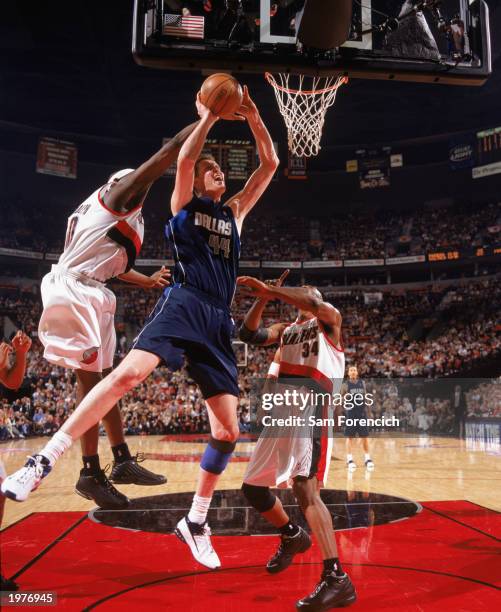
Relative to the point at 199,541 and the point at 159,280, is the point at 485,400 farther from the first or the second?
the point at 199,541

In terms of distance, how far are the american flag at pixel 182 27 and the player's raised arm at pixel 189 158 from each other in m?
1.57

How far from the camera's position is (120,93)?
22250 mm

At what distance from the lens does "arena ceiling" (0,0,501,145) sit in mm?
17438

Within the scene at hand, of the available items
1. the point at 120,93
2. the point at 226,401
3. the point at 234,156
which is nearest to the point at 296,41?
the point at 226,401

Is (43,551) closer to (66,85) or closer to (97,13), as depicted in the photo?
(97,13)

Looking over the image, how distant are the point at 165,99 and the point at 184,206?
21177 mm

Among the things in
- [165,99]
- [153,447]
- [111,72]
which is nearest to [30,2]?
[111,72]

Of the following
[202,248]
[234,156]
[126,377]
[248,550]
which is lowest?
[248,550]

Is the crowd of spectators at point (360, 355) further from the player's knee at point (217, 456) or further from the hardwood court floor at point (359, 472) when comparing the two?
the player's knee at point (217, 456)

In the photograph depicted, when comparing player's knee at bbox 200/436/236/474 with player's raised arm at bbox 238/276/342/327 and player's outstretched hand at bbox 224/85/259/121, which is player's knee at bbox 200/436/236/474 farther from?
player's outstretched hand at bbox 224/85/259/121

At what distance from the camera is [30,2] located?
16391 mm

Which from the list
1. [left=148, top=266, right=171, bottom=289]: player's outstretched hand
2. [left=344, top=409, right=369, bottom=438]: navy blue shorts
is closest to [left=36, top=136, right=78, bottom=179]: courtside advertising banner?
[left=344, top=409, right=369, bottom=438]: navy blue shorts

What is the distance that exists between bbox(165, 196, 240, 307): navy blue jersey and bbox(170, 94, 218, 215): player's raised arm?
89 millimetres

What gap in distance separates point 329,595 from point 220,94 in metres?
3.26
